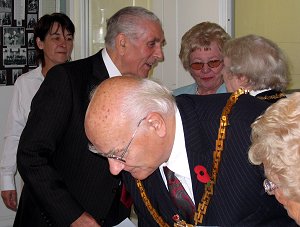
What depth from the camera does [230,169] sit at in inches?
64.9

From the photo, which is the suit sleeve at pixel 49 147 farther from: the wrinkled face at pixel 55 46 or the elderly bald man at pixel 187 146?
the wrinkled face at pixel 55 46

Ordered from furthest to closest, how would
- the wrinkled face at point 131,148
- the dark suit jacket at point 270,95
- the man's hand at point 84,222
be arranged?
the dark suit jacket at point 270,95 → the man's hand at point 84,222 → the wrinkled face at point 131,148

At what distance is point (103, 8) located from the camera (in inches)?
196

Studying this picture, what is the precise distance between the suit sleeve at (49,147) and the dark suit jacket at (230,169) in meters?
0.53

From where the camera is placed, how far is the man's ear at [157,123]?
158cm

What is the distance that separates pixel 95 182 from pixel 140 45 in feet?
2.15

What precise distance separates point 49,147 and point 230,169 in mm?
827

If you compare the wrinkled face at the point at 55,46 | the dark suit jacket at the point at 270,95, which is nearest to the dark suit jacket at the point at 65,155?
the dark suit jacket at the point at 270,95

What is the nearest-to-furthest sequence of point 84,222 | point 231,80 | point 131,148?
point 131,148 → point 84,222 → point 231,80

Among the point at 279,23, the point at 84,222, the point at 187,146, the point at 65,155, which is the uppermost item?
the point at 279,23

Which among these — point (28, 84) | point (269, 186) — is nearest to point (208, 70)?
point (28, 84)

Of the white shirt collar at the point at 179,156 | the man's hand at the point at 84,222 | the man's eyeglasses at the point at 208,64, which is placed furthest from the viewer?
the man's eyeglasses at the point at 208,64

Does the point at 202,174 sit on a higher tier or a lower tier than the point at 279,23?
lower

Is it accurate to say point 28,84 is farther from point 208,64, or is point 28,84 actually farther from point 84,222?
point 84,222
